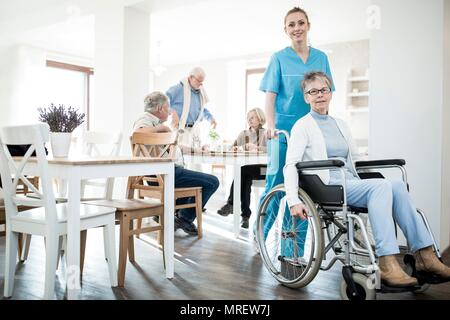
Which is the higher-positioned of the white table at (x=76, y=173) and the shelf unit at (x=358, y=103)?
the shelf unit at (x=358, y=103)

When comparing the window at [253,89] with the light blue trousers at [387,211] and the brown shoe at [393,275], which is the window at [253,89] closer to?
the light blue trousers at [387,211]

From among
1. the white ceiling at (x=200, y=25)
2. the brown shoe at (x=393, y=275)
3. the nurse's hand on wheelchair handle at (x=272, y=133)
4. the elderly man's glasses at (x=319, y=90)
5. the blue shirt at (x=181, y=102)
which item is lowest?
the brown shoe at (x=393, y=275)

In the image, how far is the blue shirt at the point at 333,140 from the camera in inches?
77.9

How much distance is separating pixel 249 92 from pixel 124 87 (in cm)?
405

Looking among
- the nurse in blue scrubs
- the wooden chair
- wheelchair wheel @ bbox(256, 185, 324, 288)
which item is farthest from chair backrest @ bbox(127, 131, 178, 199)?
wheelchair wheel @ bbox(256, 185, 324, 288)

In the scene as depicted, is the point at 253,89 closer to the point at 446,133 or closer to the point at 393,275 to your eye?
the point at 446,133

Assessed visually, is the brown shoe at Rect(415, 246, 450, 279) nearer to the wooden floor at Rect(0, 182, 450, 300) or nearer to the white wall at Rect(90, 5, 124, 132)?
the wooden floor at Rect(0, 182, 450, 300)

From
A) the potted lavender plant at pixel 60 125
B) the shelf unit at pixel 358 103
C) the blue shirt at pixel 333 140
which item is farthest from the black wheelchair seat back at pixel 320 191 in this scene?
the shelf unit at pixel 358 103

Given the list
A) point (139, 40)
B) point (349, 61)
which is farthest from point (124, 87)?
point (349, 61)

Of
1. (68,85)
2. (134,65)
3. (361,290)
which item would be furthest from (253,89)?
(361,290)

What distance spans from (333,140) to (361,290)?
2.33 feet

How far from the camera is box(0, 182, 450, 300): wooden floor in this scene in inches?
75.1

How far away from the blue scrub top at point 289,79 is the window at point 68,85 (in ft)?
19.0

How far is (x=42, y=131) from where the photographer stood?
173cm
